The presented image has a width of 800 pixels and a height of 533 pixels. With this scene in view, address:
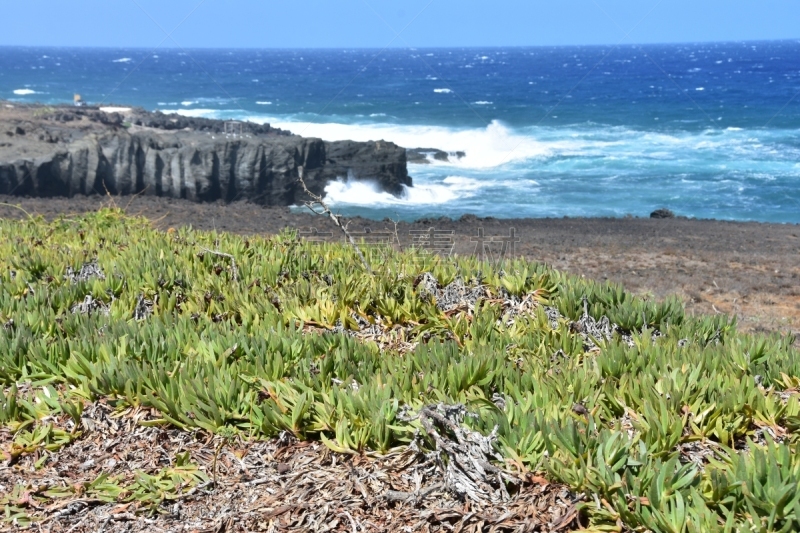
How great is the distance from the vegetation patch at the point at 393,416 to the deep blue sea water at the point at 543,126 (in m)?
18.4

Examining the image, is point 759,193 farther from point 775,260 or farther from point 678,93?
point 678,93

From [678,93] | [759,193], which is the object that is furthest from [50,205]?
[678,93]

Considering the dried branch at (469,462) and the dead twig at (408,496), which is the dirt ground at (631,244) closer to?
the dried branch at (469,462)

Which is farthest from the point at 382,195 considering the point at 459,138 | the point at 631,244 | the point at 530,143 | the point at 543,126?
the point at 543,126

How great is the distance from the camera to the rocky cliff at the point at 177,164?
748 inches

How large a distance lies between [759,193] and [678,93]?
175ft

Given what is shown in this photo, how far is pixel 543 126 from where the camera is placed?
5294 centimetres

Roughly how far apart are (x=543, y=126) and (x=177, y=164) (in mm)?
36261

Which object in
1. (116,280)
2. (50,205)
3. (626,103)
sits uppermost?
(626,103)

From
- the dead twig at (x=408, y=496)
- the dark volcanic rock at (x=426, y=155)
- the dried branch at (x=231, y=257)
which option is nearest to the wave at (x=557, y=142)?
the dark volcanic rock at (x=426, y=155)

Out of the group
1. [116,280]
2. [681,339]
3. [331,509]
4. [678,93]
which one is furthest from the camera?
[678,93]

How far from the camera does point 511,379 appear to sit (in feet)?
10.3

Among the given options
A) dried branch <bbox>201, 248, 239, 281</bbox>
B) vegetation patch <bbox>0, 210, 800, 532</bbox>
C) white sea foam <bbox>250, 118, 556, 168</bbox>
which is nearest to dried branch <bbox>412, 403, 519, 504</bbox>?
vegetation patch <bbox>0, 210, 800, 532</bbox>

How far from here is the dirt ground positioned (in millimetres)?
10117
